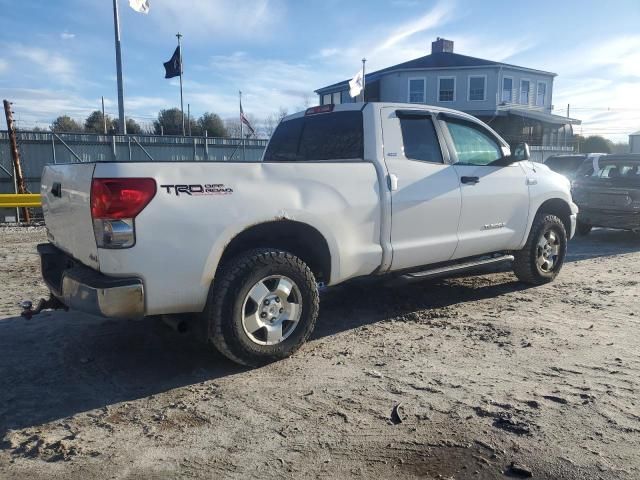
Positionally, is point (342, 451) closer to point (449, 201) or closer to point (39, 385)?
point (39, 385)

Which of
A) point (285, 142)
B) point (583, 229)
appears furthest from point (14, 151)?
point (583, 229)

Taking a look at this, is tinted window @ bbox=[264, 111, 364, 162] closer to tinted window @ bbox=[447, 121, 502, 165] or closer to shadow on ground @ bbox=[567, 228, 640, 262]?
tinted window @ bbox=[447, 121, 502, 165]

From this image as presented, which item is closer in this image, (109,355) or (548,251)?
(109,355)

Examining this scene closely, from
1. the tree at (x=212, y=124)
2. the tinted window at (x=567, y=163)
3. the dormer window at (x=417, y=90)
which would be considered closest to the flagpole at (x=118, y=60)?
the tinted window at (x=567, y=163)

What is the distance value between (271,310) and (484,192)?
A: 2766mm

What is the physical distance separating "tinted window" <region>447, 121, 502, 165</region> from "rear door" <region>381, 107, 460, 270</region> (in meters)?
0.32

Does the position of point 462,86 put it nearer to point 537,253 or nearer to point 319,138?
point 537,253

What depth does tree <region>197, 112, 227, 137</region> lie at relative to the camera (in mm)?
50062

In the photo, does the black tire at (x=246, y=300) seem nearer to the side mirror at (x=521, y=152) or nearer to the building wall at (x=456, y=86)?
the side mirror at (x=521, y=152)

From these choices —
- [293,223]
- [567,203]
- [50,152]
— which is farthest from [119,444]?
[50,152]

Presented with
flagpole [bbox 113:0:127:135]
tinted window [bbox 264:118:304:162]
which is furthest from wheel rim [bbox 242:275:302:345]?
flagpole [bbox 113:0:127:135]

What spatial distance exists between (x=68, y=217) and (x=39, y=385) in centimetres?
119

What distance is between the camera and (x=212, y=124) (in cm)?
5094

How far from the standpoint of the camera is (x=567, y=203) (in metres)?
6.70
